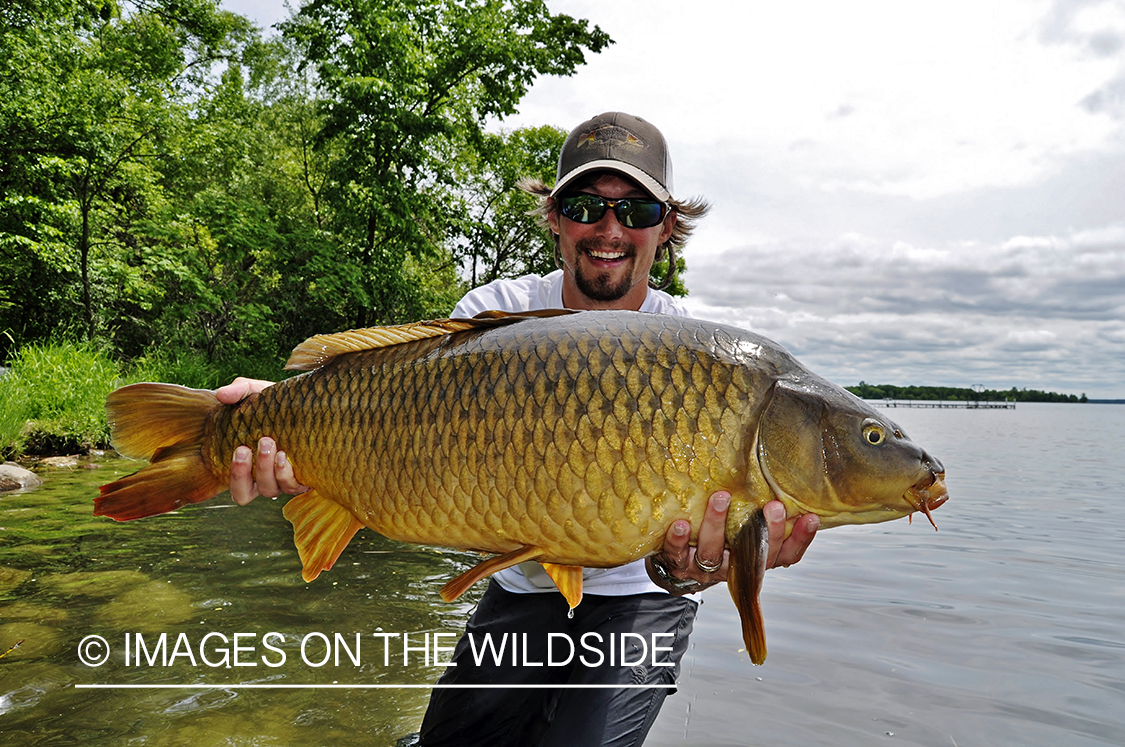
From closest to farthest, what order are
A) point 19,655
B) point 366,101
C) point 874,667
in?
1. point 19,655
2. point 874,667
3. point 366,101

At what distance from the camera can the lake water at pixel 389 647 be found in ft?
10.5

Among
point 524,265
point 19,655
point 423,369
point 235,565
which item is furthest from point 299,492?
point 524,265

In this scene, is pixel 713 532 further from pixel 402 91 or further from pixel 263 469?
pixel 402 91

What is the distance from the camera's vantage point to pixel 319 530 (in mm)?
2023

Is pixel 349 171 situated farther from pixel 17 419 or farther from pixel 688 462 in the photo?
pixel 688 462

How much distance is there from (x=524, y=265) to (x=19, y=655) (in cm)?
2147

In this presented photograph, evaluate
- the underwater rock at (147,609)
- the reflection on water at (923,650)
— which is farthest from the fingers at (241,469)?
the underwater rock at (147,609)

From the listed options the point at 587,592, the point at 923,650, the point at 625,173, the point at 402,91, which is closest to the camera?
the point at 587,592

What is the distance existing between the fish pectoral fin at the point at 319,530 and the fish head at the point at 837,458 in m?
→ 1.08

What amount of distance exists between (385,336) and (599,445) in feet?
2.33

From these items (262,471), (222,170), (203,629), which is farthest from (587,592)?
(222,170)

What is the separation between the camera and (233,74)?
22.0 m

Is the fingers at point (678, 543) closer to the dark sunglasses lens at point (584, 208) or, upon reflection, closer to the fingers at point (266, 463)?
the fingers at point (266, 463)

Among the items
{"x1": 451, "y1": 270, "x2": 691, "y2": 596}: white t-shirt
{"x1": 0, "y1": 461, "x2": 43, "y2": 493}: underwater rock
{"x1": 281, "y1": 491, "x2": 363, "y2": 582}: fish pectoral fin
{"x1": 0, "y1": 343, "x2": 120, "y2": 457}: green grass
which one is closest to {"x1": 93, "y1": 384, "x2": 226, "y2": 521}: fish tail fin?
{"x1": 281, "y1": 491, "x2": 363, "y2": 582}: fish pectoral fin
